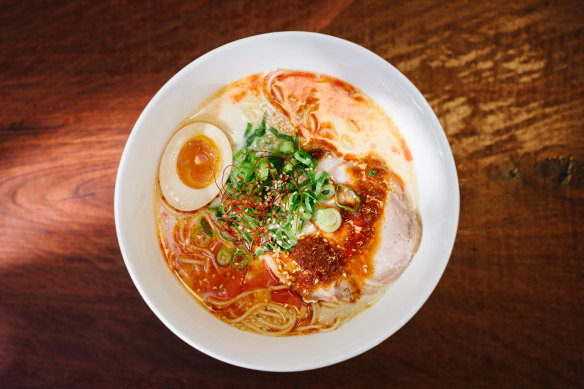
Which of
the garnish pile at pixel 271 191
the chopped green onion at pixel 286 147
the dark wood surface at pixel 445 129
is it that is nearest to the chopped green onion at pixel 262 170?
the garnish pile at pixel 271 191

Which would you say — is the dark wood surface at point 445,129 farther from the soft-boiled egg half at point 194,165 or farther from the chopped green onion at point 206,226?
the chopped green onion at point 206,226

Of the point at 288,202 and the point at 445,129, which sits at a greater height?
the point at 445,129

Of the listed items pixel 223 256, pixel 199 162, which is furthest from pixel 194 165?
pixel 223 256

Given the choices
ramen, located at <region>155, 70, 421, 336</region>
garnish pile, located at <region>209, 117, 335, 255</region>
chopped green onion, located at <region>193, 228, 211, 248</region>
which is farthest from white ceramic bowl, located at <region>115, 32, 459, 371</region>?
garnish pile, located at <region>209, 117, 335, 255</region>

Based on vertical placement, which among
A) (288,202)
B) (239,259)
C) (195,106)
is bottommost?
(239,259)

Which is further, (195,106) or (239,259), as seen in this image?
(239,259)

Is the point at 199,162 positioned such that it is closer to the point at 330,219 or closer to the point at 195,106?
the point at 195,106
